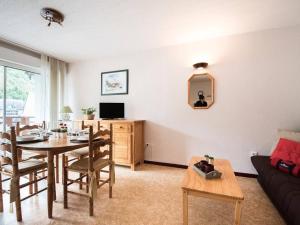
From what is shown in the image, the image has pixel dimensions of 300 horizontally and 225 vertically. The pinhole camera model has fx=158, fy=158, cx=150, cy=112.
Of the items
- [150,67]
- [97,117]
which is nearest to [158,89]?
[150,67]

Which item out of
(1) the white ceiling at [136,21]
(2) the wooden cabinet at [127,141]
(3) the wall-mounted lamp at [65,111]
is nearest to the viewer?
(1) the white ceiling at [136,21]

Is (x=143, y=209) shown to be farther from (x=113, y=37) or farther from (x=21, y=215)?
(x=113, y=37)

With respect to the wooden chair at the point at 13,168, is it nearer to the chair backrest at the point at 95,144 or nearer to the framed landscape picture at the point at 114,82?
the chair backrest at the point at 95,144

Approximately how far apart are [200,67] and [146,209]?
2.43 metres

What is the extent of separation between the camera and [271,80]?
2555mm

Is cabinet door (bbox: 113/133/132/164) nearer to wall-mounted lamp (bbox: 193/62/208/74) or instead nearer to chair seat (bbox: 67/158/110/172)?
chair seat (bbox: 67/158/110/172)

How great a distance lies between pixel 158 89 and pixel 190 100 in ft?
2.27

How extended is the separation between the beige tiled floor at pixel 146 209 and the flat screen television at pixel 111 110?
156 cm

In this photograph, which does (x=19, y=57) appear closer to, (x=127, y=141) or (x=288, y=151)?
(x=127, y=141)

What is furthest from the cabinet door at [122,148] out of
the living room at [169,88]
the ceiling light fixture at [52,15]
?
the ceiling light fixture at [52,15]

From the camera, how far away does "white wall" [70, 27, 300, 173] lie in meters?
2.51

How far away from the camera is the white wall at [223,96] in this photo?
2.51 m

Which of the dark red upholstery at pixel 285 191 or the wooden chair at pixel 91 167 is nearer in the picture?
the dark red upholstery at pixel 285 191

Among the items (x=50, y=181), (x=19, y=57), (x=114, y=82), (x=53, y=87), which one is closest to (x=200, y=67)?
(x=114, y=82)
